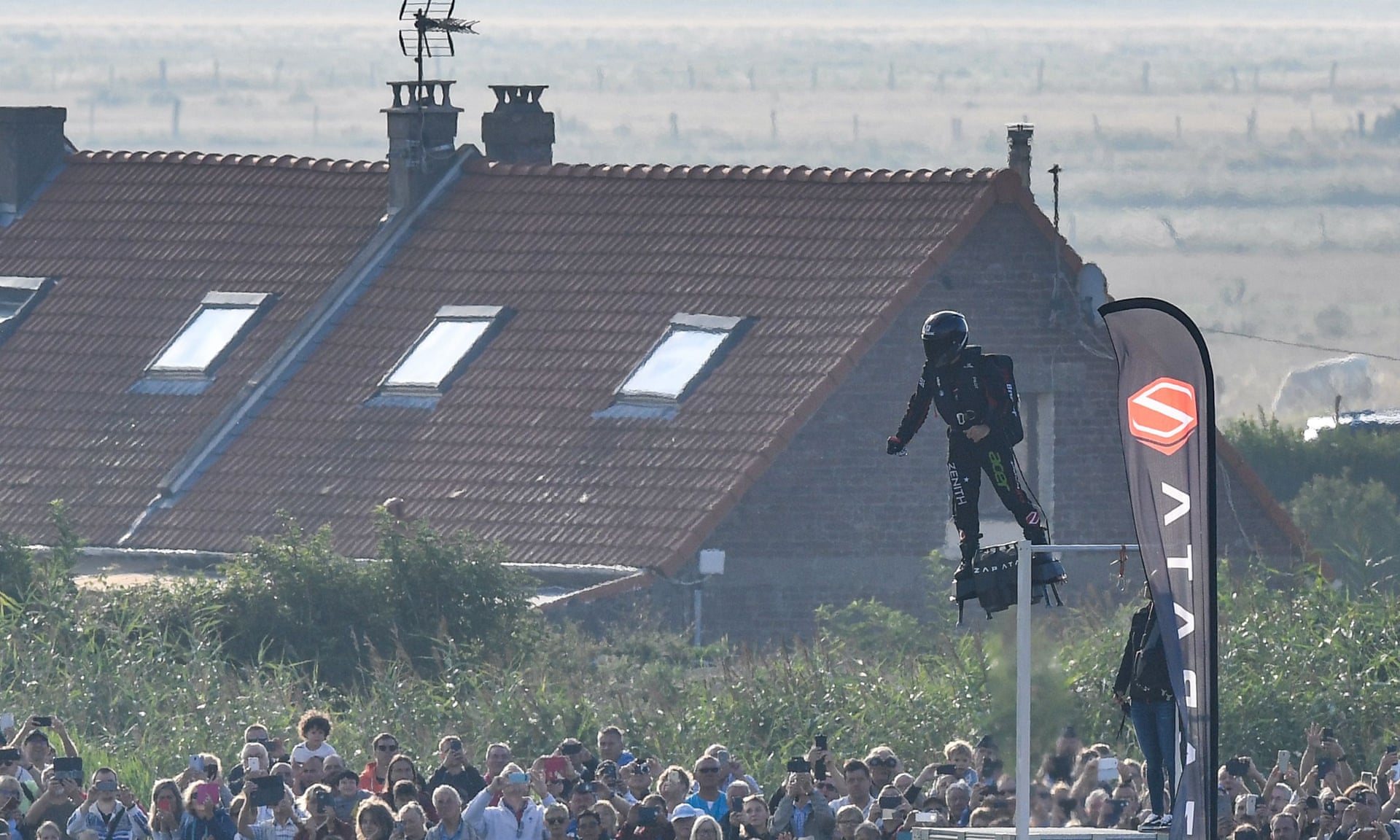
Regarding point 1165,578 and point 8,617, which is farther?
point 8,617

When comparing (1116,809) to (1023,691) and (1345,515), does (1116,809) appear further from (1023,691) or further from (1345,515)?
(1345,515)

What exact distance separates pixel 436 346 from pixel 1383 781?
59.1 ft

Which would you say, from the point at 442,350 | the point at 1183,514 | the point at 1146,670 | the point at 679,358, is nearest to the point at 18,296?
the point at 442,350

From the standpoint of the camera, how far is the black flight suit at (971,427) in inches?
703

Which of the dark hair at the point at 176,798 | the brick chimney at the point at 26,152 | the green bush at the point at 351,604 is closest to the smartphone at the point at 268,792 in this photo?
the dark hair at the point at 176,798

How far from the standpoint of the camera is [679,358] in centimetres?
3631

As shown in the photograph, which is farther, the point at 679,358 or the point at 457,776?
the point at 679,358

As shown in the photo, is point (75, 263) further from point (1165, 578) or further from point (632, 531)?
point (1165, 578)

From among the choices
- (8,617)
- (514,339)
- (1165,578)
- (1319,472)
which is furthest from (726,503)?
(1319,472)

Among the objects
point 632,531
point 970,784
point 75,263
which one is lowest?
point 970,784

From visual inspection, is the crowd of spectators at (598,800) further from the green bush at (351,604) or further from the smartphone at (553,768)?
the green bush at (351,604)

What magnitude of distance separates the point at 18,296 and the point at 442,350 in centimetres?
635

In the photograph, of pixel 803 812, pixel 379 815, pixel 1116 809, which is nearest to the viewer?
pixel 379 815

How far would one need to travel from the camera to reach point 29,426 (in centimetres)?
3916
